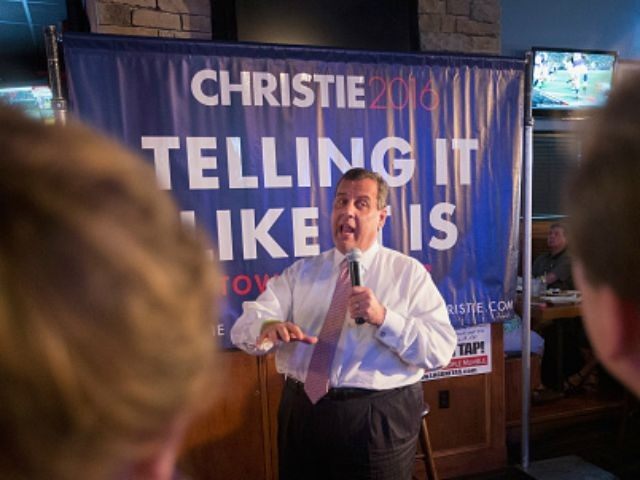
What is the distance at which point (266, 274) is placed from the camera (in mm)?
2508

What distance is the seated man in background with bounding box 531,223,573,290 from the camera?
14.2ft

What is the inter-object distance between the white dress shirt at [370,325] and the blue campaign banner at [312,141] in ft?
1.31

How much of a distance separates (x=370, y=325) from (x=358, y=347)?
0.10 m

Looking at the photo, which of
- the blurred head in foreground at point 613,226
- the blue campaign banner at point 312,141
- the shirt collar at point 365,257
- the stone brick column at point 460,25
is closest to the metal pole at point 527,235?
the blue campaign banner at point 312,141

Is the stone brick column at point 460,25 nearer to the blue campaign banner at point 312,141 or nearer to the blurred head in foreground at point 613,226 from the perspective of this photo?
the blue campaign banner at point 312,141

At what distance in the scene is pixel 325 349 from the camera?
6.34 ft

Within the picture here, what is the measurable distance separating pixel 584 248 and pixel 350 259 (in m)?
1.32

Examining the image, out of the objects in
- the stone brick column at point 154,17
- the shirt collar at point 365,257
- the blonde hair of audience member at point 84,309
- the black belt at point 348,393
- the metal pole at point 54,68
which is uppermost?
the stone brick column at point 154,17

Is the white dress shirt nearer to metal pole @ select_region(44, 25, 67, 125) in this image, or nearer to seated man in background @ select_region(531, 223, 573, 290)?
metal pole @ select_region(44, 25, 67, 125)

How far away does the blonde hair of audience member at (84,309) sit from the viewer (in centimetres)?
31

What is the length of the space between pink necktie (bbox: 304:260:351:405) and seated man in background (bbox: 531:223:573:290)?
2.80 m

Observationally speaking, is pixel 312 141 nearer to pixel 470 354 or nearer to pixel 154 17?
pixel 154 17

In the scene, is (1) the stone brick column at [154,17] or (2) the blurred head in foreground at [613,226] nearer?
(2) the blurred head in foreground at [613,226]

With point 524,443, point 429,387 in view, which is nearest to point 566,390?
point 524,443
